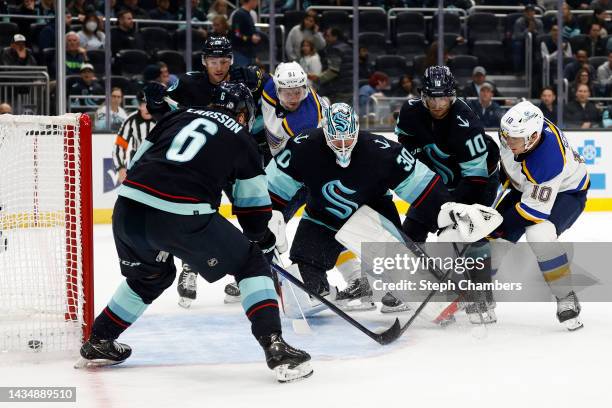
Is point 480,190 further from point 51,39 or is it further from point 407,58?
point 407,58

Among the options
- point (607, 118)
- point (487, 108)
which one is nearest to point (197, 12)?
point (487, 108)

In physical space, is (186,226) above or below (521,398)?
above

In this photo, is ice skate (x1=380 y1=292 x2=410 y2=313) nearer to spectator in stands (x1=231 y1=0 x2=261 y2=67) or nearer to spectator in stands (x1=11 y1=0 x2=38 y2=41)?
spectator in stands (x1=231 y1=0 x2=261 y2=67)

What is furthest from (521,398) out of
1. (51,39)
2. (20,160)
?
(51,39)

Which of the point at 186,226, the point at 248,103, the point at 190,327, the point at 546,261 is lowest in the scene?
the point at 190,327

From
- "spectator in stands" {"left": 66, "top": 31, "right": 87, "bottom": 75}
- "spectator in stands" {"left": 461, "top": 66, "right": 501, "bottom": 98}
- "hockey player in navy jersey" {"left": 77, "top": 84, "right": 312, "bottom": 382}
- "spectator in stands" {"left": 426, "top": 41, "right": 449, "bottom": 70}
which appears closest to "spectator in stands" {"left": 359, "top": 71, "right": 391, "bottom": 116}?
"spectator in stands" {"left": 426, "top": 41, "right": 449, "bottom": 70}

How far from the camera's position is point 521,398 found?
3445mm

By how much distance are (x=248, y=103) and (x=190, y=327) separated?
127 cm

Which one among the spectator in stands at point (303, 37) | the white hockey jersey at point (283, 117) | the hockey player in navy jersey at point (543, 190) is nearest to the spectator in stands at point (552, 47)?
the spectator in stands at point (303, 37)

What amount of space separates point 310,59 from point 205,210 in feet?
20.7

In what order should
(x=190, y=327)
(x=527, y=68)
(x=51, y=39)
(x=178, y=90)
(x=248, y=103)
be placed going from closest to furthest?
(x=248, y=103)
(x=190, y=327)
(x=178, y=90)
(x=51, y=39)
(x=527, y=68)

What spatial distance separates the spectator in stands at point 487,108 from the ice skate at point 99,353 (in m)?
5.88

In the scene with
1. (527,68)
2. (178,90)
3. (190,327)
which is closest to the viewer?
(190,327)

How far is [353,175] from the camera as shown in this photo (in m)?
4.52
